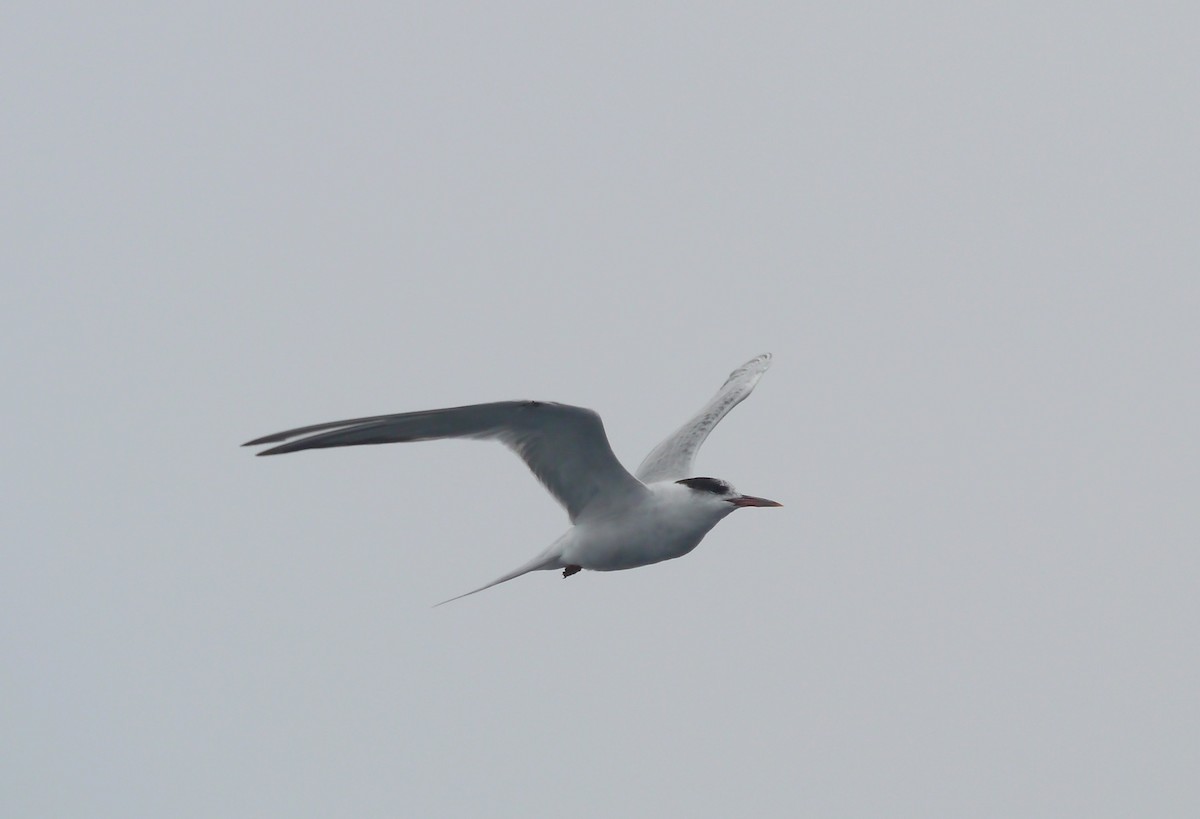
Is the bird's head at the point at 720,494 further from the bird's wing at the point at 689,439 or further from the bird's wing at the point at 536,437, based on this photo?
the bird's wing at the point at 689,439

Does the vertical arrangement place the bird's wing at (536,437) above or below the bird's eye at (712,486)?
above

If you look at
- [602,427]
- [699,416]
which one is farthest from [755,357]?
[602,427]

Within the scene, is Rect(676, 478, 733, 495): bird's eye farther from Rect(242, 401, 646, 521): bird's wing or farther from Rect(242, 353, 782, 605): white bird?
Rect(242, 401, 646, 521): bird's wing

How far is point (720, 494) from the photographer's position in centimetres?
929

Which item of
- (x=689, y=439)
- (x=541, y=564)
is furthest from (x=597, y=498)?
(x=689, y=439)

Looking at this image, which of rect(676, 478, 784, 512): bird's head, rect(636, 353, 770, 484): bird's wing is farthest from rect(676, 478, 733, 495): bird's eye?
rect(636, 353, 770, 484): bird's wing

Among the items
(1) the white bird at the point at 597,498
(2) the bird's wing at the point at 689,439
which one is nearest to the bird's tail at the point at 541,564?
(1) the white bird at the point at 597,498

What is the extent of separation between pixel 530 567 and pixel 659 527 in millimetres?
1058

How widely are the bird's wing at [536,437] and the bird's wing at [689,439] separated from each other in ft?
5.98

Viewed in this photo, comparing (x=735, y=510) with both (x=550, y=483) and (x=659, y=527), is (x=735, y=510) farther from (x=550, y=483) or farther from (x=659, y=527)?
(x=550, y=483)

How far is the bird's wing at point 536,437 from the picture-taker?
751 cm

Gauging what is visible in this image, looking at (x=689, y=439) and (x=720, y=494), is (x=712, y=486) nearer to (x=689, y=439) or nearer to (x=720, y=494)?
(x=720, y=494)

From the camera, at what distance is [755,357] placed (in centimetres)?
1404

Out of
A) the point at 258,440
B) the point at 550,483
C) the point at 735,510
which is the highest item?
the point at 258,440
